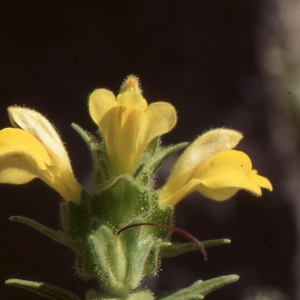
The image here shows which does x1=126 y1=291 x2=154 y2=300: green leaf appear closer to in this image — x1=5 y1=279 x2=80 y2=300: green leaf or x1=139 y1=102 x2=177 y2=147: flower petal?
x1=5 y1=279 x2=80 y2=300: green leaf

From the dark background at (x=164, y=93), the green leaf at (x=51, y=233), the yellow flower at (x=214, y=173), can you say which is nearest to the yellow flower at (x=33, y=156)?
the green leaf at (x=51, y=233)

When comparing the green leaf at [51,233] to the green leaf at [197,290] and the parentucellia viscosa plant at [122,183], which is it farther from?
the green leaf at [197,290]

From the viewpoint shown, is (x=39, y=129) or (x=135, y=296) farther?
(x=39, y=129)

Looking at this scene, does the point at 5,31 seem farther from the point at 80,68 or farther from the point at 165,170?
the point at 165,170

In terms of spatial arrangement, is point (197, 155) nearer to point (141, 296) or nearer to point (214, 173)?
point (214, 173)

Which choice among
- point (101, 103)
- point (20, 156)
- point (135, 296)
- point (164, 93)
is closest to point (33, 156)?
point (20, 156)

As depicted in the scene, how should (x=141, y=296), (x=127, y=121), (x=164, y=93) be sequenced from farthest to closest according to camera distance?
1. (x=164, y=93)
2. (x=127, y=121)
3. (x=141, y=296)

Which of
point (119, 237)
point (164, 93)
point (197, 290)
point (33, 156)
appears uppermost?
point (164, 93)

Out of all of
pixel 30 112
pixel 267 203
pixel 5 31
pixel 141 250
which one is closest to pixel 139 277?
pixel 141 250
